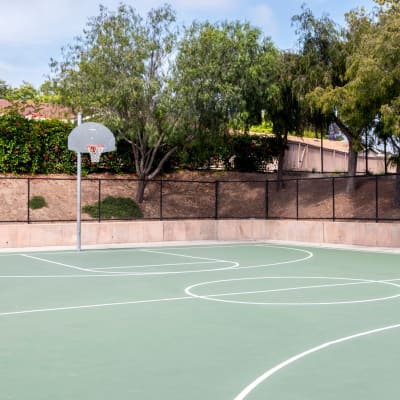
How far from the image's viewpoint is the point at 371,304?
10328 millimetres

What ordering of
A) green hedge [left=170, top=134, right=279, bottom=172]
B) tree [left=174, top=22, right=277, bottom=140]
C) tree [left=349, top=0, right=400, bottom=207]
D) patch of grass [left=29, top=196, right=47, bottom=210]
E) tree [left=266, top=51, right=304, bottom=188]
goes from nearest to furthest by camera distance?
tree [left=349, top=0, right=400, bottom=207] < tree [left=174, top=22, right=277, bottom=140] < patch of grass [left=29, top=196, right=47, bottom=210] < tree [left=266, top=51, right=304, bottom=188] < green hedge [left=170, top=134, right=279, bottom=172]

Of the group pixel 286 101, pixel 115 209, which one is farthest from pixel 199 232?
pixel 286 101

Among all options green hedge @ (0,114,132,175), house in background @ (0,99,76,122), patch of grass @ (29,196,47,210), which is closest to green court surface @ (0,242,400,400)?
patch of grass @ (29,196,47,210)

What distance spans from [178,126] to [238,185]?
22.2 ft

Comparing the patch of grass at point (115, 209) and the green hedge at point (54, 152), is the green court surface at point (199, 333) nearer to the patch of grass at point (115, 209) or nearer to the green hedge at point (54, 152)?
the patch of grass at point (115, 209)

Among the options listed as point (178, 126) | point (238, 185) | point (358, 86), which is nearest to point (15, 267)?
point (178, 126)

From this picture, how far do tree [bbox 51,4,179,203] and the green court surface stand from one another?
10390mm

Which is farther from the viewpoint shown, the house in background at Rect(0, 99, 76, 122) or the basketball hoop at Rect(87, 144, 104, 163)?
the house in background at Rect(0, 99, 76, 122)

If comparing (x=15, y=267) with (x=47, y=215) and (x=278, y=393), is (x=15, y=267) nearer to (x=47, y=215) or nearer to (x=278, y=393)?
(x=47, y=215)

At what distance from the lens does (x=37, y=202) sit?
25.6 m

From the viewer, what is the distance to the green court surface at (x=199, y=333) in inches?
224

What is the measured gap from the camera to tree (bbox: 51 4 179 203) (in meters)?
24.8

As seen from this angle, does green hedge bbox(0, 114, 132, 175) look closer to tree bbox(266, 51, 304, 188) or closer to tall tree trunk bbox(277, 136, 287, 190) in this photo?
tree bbox(266, 51, 304, 188)

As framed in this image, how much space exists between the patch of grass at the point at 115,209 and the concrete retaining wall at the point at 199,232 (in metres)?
2.22
